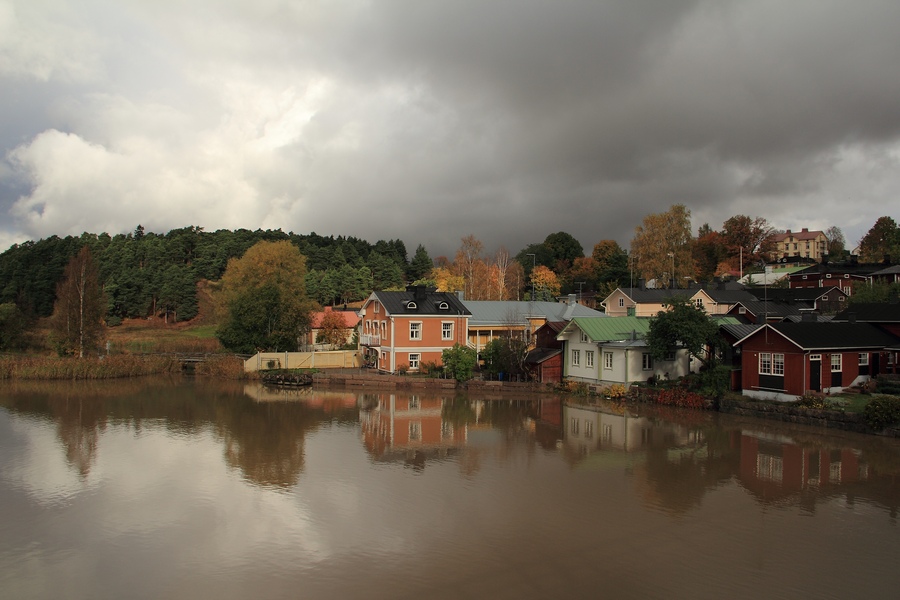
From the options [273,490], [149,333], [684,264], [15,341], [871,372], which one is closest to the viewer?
[273,490]

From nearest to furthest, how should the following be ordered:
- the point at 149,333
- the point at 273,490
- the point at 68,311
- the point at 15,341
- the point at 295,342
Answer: the point at 273,490, the point at 68,311, the point at 295,342, the point at 15,341, the point at 149,333

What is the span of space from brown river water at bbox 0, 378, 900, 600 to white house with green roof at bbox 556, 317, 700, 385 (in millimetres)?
5925

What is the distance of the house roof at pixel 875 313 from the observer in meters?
27.9

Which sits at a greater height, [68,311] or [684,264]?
[684,264]

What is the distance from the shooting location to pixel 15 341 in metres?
46.1

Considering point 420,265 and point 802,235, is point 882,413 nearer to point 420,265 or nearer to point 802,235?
point 420,265

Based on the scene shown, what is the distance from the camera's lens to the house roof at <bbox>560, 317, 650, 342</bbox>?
104ft

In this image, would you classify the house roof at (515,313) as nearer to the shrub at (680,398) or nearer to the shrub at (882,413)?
the shrub at (680,398)

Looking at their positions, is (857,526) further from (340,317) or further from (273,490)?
(340,317)

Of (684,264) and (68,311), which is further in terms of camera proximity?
(684,264)

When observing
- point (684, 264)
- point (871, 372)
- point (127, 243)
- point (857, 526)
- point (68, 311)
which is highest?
point (127, 243)

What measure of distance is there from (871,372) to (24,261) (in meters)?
89.3

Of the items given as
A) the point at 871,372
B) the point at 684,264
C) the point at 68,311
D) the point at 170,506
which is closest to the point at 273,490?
the point at 170,506

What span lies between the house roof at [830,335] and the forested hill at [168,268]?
52.3m
